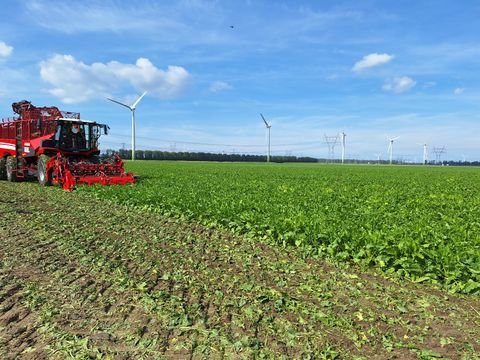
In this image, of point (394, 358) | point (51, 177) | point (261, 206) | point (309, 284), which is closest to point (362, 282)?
point (309, 284)

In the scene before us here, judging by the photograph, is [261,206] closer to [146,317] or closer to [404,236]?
[404,236]

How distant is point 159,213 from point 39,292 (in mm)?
6574

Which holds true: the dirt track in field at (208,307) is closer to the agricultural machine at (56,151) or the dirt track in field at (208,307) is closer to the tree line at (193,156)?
the agricultural machine at (56,151)

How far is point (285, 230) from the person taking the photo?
825cm

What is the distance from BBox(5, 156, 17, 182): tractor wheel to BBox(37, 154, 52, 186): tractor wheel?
2.44 meters

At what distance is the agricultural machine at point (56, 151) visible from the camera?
18.4 m

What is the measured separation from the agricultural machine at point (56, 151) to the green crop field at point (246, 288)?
901 centimetres

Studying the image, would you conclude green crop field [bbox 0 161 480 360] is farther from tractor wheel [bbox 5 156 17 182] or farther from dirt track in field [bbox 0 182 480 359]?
tractor wheel [bbox 5 156 17 182]

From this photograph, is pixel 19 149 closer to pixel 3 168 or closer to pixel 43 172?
pixel 3 168

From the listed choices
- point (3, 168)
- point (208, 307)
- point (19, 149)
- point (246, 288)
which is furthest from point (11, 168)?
point (208, 307)

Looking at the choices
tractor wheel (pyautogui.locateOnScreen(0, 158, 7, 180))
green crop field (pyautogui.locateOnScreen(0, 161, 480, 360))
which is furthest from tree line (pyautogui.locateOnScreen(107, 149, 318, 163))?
green crop field (pyautogui.locateOnScreen(0, 161, 480, 360))

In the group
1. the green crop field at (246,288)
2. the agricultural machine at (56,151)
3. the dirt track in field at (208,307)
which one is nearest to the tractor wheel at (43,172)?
the agricultural machine at (56,151)

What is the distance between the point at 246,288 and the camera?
18.0 feet

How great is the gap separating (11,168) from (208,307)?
19977 millimetres
